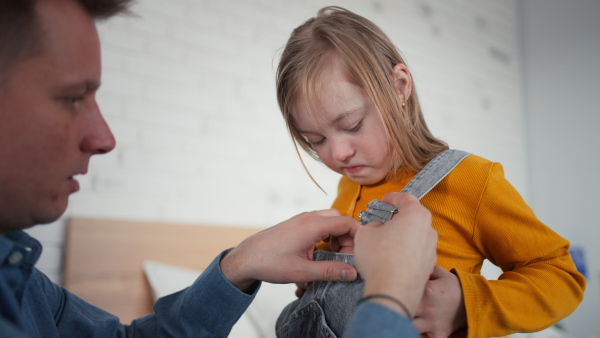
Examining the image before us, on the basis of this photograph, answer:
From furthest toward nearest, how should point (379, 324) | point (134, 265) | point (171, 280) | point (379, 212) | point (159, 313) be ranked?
point (134, 265) → point (171, 280) → point (159, 313) → point (379, 212) → point (379, 324)

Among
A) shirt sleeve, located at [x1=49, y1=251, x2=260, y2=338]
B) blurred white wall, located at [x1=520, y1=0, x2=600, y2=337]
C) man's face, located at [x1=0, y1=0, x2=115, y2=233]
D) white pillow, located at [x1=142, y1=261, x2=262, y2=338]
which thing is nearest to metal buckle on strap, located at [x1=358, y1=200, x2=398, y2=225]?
shirt sleeve, located at [x1=49, y1=251, x2=260, y2=338]

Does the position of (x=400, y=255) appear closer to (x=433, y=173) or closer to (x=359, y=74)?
(x=433, y=173)

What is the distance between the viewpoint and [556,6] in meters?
3.21

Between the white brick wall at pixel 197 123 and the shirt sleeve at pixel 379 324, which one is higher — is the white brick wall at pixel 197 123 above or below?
below

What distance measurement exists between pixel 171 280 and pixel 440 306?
1.05 metres

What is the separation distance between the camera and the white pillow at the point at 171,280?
142cm

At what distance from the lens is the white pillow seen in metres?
1.42

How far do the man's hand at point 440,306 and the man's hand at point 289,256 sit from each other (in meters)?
0.13

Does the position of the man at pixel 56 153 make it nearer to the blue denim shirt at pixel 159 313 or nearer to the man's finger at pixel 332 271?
the blue denim shirt at pixel 159 313

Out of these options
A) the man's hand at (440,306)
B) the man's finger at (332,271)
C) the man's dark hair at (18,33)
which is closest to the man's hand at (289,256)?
the man's finger at (332,271)

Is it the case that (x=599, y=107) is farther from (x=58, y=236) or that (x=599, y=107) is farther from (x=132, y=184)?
(x=58, y=236)

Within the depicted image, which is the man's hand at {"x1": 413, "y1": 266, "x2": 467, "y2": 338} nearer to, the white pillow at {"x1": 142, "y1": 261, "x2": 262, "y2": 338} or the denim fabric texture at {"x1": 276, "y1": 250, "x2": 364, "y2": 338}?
the denim fabric texture at {"x1": 276, "y1": 250, "x2": 364, "y2": 338}

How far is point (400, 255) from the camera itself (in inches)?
22.6

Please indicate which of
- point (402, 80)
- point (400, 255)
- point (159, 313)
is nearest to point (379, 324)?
point (400, 255)
